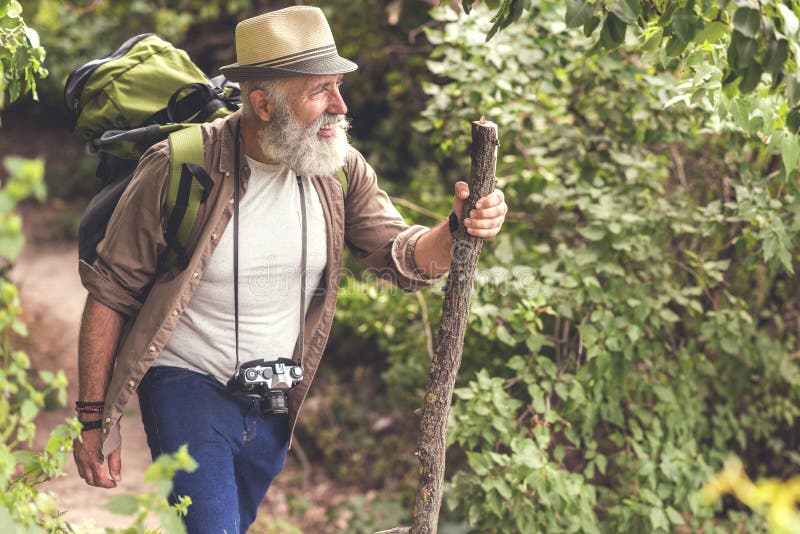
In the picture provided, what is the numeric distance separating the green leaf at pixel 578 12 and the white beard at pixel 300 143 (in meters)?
0.88

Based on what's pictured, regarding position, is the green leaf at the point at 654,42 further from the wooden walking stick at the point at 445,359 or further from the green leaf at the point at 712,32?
the wooden walking stick at the point at 445,359

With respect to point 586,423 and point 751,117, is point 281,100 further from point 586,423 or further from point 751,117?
point 586,423

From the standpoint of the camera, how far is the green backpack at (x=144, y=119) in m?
2.51

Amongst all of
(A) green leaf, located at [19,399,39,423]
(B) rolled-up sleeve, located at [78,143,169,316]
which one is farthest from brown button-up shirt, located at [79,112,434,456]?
(A) green leaf, located at [19,399,39,423]

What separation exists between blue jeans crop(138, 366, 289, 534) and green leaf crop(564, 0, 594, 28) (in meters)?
1.55

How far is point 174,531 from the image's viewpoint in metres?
1.47

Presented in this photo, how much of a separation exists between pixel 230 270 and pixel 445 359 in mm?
745

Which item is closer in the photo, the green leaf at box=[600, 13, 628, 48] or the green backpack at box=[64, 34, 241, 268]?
the green leaf at box=[600, 13, 628, 48]

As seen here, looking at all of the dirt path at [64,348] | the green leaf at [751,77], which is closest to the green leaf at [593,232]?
the green leaf at [751,77]

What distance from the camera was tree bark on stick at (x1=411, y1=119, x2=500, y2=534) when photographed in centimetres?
238

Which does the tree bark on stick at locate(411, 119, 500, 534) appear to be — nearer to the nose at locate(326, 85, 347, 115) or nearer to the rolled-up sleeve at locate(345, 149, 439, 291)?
the rolled-up sleeve at locate(345, 149, 439, 291)

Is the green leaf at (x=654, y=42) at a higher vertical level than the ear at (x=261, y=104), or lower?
higher

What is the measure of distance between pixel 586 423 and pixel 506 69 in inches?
65.9

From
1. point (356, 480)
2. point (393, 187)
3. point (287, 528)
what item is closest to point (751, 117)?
point (287, 528)
